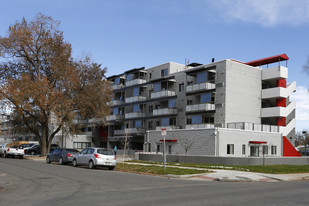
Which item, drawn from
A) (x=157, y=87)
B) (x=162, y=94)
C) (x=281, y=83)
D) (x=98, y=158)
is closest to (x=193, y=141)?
(x=162, y=94)

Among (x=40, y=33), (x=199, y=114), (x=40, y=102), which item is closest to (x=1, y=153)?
(x=40, y=102)

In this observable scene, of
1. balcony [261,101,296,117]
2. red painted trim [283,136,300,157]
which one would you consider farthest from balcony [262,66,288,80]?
red painted trim [283,136,300,157]

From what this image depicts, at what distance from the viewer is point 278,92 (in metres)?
49.6

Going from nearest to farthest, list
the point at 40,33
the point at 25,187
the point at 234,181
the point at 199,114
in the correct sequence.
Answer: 1. the point at 25,187
2. the point at 234,181
3. the point at 40,33
4. the point at 199,114

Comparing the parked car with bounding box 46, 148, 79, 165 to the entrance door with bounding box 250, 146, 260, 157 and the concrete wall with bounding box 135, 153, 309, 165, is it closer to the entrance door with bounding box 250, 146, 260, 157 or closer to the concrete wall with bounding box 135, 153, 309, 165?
the concrete wall with bounding box 135, 153, 309, 165

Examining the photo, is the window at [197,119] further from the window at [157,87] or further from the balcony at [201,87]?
the window at [157,87]

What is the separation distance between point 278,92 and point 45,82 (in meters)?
32.1

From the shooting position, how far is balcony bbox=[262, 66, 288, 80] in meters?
49.7

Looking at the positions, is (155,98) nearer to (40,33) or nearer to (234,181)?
(40,33)

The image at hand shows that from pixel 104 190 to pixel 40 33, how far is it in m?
33.4

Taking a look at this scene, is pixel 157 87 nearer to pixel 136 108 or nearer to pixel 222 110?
pixel 136 108

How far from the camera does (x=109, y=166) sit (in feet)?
82.7

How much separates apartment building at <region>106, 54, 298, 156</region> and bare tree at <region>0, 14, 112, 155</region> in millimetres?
6961

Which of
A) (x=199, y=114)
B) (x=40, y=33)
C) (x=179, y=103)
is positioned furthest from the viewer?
(x=179, y=103)
